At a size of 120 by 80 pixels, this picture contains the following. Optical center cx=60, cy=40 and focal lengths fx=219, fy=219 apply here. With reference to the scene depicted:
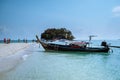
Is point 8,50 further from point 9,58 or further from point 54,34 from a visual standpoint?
point 54,34

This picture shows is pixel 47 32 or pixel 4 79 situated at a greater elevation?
pixel 47 32

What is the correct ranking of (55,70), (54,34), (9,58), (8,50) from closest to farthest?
(55,70) < (9,58) < (8,50) < (54,34)

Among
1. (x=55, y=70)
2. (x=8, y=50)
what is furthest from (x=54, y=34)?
(x=55, y=70)

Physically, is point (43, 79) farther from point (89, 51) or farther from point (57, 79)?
point (89, 51)

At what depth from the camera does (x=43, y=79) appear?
38.5 ft

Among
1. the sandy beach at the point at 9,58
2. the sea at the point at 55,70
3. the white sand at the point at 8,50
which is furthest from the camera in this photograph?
the white sand at the point at 8,50

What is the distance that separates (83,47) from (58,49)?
13.4 ft

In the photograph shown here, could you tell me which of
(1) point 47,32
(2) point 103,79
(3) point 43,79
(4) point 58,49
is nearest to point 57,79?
(3) point 43,79

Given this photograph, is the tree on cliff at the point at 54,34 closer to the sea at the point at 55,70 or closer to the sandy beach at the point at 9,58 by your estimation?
the sandy beach at the point at 9,58

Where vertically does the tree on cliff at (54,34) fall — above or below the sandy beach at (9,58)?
above

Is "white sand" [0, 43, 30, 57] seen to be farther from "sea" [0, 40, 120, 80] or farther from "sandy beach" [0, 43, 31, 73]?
"sea" [0, 40, 120, 80]

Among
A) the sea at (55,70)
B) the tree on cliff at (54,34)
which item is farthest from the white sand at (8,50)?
the tree on cliff at (54,34)

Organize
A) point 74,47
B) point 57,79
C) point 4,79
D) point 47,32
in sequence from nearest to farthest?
point 4,79 → point 57,79 → point 74,47 → point 47,32

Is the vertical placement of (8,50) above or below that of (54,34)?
below
